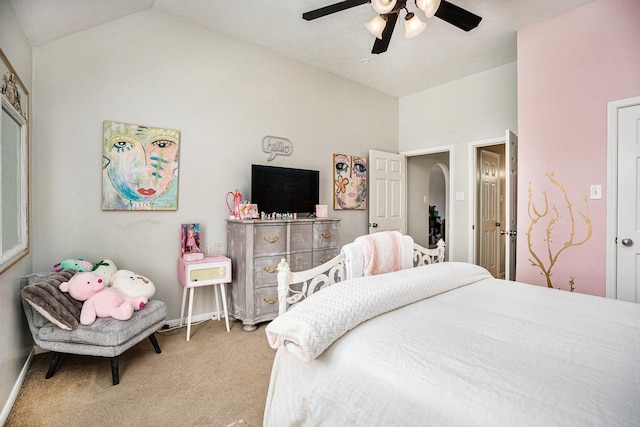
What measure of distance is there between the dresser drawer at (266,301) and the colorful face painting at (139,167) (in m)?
1.14

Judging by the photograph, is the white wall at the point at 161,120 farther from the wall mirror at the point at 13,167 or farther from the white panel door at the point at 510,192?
the white panel door at the point at 510,192

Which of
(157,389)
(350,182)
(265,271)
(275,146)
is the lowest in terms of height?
(157,389)

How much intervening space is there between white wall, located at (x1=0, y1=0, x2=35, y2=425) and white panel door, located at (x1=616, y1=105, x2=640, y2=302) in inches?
165

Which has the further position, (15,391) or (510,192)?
(510,192)

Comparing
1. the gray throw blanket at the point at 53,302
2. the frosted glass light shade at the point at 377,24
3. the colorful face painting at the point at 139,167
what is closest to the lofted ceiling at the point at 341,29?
the frosted glass light shade at the point at 377,24

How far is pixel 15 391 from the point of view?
1.88m

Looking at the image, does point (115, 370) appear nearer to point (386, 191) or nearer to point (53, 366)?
point (53, 366)

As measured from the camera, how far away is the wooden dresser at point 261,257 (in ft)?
9.84

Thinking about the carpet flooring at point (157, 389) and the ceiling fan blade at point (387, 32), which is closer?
the carpet flooring at point (157, 389)

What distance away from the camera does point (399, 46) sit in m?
3.50

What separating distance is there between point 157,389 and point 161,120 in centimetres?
221

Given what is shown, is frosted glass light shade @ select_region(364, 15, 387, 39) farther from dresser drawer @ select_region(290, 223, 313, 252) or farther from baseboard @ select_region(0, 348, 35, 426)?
baseboard @ select_region(0, 348, 35, 426)

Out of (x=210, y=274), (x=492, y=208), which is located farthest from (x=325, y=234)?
(x=492, y=208)

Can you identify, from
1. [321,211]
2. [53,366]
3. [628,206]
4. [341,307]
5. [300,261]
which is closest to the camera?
[341,307]
